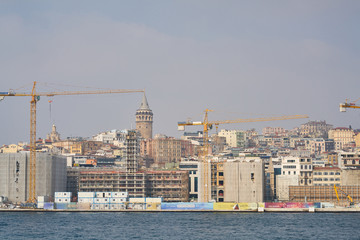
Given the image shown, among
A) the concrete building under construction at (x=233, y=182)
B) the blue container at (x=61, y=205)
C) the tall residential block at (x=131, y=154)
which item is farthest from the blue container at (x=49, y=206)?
the concrete building under construction at (x=233, y=182)

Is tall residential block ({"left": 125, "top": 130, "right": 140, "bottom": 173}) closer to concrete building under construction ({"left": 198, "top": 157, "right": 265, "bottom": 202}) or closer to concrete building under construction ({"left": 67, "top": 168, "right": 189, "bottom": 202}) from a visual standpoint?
concrete building under construction ({"left": 67, "top": 168, "right": 189, "bottom": 202})

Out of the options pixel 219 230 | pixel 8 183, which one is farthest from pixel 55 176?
pixel 219 230

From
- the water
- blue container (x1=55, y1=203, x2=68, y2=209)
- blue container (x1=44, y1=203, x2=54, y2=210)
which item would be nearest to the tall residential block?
blue container (x1=55, y1=203, x2=68, y2=209)

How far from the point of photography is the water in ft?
292

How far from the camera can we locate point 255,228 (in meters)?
97.6

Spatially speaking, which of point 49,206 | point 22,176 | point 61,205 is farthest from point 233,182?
point 22,176

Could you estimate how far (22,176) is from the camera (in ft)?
468

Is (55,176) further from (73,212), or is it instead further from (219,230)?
(219,230)

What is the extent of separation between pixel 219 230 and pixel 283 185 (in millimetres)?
55892

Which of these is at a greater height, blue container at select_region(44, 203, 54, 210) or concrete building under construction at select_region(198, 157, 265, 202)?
concrete building under construction at select_region(198, 157, 265, 202)

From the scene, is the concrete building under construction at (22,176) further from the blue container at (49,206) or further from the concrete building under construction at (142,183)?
the concrete building under construction at (142,183)

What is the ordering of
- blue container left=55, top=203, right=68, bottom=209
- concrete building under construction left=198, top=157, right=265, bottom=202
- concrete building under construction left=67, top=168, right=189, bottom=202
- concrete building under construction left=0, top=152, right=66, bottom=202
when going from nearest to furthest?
blue container left=55, top=203, right=68, bottom=209, concrete building under construction left=198, top=157, right=265, bottom=202, concrete building under construction left=0, top=152, right=66, bottom=202, concrete building under construction left=67, top=168, right=189, bottom=202

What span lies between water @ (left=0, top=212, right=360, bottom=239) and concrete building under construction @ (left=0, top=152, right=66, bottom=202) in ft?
44.0

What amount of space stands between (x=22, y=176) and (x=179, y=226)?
168ft
